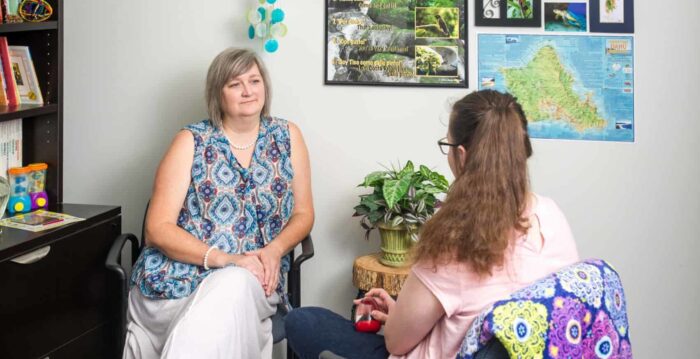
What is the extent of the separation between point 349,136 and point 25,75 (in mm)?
1224

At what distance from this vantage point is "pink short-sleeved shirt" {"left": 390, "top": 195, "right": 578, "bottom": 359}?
1594 millimetres

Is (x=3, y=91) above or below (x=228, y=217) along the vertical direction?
above

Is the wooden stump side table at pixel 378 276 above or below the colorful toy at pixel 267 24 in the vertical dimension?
below

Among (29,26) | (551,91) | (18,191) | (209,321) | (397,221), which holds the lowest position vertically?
(209,321)

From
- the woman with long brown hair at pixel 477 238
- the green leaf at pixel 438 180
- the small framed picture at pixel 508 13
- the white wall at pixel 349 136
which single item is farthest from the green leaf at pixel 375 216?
the woman with long brown hair at pixel 477 238

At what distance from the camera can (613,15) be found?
9.39 ft

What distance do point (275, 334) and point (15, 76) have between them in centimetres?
131

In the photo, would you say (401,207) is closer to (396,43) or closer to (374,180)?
(374,180)

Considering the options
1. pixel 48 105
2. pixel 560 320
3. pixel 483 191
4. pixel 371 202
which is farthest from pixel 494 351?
pixel 48 105

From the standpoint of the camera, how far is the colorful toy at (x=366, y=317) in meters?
1.98

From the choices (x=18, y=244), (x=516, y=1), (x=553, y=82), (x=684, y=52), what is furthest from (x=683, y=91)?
(x=18, y=244)

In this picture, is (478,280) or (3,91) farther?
(3,91)

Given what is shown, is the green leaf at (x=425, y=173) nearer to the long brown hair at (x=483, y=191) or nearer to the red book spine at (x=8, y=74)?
the long brown hair at (x=483, y=191)

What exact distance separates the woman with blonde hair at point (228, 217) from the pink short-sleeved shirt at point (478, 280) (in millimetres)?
847
